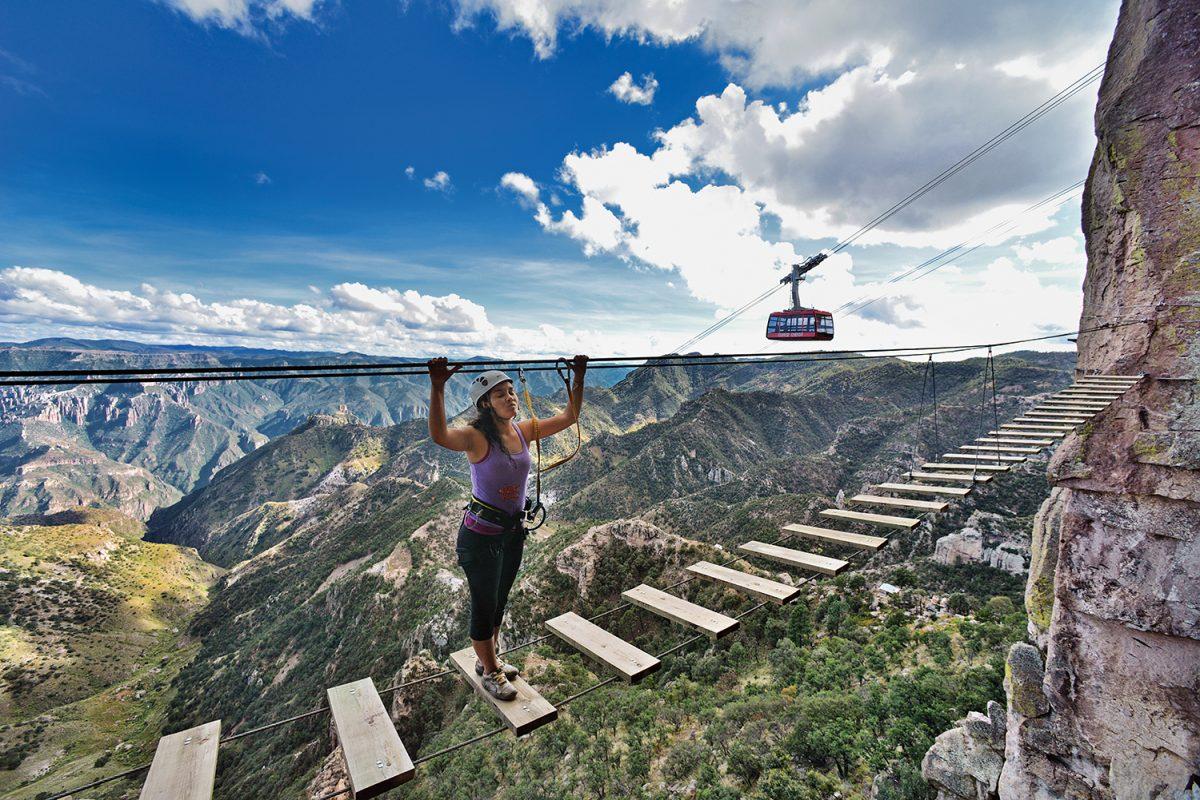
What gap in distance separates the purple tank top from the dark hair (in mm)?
37

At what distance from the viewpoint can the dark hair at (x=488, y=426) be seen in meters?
4.36

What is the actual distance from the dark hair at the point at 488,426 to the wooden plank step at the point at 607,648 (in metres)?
2.16

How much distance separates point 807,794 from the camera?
14727 mm

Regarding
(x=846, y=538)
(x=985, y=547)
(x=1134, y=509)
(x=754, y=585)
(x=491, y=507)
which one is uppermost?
(x=491, y=507)

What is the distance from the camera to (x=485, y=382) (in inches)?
179

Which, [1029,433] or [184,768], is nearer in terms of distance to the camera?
[184,768]

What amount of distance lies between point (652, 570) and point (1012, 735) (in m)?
25.8

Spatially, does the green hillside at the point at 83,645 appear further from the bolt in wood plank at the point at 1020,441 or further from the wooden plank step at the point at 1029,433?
the wooden plank step at the point at 1029,433

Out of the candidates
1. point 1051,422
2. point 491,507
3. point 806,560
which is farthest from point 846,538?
point 491,507

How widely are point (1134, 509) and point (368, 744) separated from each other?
27.5ft

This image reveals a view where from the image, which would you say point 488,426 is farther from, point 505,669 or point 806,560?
point 806,560

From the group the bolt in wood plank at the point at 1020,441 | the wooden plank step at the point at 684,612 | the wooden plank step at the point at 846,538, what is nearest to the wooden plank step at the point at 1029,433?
the bolt in wood plank at the point at 1020,441

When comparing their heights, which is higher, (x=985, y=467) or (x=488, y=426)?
(x=488, y=426)

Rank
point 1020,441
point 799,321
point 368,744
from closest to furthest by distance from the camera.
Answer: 1. point 368,744
2. point 1020,441
3. point 799,321
